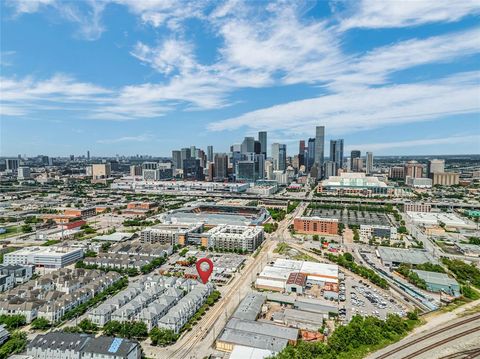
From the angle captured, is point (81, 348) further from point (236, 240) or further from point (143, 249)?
point (236, 240)

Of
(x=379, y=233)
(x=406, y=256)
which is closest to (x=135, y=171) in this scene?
(x=379, y=233)

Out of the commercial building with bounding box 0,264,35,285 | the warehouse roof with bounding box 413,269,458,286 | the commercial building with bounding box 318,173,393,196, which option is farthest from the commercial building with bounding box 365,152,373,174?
the commercial building with bounding box 0,264,35,285

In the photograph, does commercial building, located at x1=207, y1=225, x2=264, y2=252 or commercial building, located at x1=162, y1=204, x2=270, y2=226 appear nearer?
commercial building, located at x1=207, y1=225, x2=264, y2=252

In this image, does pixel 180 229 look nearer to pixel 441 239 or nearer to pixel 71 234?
pixel 71 234

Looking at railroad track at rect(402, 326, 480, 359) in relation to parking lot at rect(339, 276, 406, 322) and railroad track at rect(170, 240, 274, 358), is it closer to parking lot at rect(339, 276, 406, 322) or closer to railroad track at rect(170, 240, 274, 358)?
parking lot at rect(339, 276, 406, 322)

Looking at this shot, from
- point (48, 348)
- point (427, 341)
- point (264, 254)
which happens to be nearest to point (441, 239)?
point (264, 254)
